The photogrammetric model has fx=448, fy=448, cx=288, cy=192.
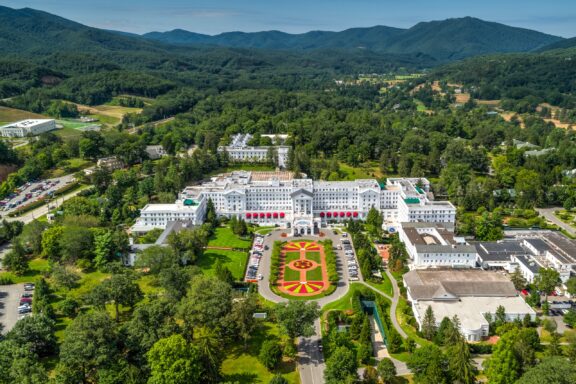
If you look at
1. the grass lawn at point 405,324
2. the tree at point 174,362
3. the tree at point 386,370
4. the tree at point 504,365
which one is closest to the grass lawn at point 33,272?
the tree at point 174,362

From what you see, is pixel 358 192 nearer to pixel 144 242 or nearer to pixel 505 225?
pixel 505 225

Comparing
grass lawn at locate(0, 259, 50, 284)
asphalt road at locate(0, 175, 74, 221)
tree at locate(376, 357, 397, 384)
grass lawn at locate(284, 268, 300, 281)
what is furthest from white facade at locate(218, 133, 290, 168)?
tree at locate(376, 357, 397, 384)

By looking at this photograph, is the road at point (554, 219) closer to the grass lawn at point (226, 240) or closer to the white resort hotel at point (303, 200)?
the white resort hotel at point (303, 200)

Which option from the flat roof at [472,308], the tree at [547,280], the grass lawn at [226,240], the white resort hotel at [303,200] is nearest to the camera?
the flat roof at [472,308]

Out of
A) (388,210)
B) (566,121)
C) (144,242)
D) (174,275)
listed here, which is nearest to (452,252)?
(388,210)

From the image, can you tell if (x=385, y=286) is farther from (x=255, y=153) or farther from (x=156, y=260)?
(x=255, y=153)

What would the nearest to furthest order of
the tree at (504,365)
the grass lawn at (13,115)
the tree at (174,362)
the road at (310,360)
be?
1. the tree at (174,362)
2. the tree at (504,365)
3. the road at (310,360)
4. the grass lawn at (13,115)
